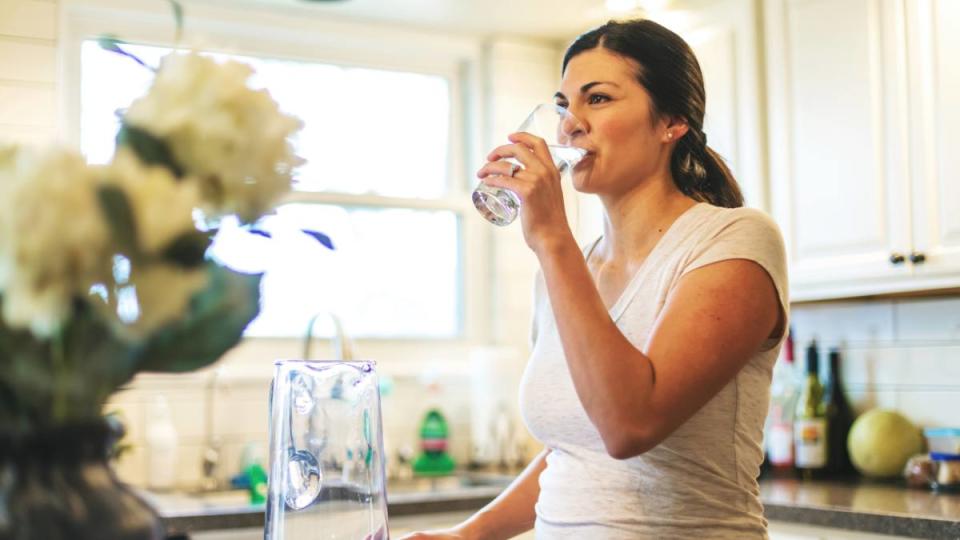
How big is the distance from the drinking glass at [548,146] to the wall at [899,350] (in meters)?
1.74

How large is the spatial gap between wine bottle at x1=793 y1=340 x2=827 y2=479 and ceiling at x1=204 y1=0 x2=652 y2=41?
1186 millimetres

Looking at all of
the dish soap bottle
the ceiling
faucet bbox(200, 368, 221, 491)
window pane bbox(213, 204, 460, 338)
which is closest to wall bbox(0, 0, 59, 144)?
the ceiling

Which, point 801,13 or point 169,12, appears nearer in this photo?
point 801,13

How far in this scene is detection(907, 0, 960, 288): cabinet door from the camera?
2518 millimetres

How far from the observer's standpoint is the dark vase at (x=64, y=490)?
1.84ft

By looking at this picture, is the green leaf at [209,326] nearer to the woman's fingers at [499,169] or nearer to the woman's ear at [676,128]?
the woman's fingers at [499,169]

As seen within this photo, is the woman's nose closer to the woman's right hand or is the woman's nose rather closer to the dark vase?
the woman's right hand

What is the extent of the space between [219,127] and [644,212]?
98 cm

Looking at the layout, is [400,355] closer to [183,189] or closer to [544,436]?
[544,436]

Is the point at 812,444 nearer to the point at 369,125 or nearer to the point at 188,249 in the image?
the point at 369,125

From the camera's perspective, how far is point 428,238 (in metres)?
3.75

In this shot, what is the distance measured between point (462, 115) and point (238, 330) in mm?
3261

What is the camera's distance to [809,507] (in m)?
2.39

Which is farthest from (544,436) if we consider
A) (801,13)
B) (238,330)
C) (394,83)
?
(394,83)
